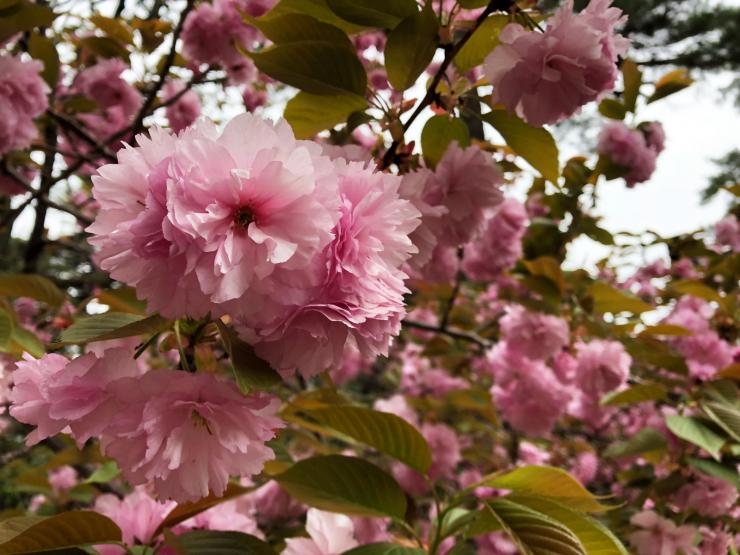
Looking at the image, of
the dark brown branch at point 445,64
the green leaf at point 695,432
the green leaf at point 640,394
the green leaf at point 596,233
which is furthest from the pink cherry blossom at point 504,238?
the dark brown branch at point 445,64

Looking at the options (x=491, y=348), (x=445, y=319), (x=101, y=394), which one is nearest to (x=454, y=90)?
(x=101, y=394)

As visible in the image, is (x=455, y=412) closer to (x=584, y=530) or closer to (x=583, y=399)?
(x=583, y=399)

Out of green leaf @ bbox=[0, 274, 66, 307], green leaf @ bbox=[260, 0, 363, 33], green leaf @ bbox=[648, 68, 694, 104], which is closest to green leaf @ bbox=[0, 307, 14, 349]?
green leaf @ bbox=[0, 274, 66, 307]

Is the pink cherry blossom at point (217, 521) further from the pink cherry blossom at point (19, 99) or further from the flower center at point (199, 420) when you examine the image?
the pink cherry blossom at point (19, 99)

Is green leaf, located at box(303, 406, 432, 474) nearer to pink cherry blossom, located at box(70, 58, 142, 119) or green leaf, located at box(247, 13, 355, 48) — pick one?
green leaf, located at box(247, 13, 355, 48)

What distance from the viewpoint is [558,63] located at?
0.64m

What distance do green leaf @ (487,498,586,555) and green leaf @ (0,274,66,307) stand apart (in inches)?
29.1

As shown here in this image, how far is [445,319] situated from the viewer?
1670mm

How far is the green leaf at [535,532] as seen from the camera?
19.9 inches

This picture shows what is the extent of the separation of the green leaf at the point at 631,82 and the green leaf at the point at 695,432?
61cm

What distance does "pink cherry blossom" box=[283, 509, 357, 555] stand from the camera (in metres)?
0.70

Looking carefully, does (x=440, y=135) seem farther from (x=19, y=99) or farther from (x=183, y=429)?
(x=19, y=99)

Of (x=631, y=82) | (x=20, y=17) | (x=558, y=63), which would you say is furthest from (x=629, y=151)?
(x=20, y=17)

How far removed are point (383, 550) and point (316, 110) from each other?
0.52 meters
